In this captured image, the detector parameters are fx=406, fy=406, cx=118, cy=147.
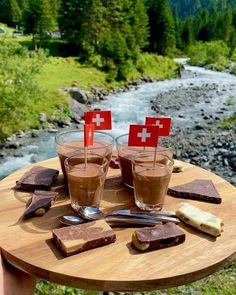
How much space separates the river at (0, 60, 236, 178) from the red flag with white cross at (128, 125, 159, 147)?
26.5 feet

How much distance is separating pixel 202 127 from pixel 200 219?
38.6 ft

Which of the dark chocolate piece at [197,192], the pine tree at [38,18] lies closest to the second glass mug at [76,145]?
the dark chocolate piece at [197,192]

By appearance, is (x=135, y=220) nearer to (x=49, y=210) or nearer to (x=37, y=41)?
(x=49, y=210)

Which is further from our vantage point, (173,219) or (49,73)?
(49,73)

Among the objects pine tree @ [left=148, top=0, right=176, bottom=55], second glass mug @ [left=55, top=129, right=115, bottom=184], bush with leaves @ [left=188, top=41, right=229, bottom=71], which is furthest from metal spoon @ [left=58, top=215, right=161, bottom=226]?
pine tree @ [left=148, top=0, right=176, bottom=55]

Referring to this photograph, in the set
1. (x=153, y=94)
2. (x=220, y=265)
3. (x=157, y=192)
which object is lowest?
(x=153, y=94)

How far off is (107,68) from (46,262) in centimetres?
2214

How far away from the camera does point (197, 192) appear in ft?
6.52

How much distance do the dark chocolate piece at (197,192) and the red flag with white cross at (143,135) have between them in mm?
310

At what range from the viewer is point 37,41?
3203cm

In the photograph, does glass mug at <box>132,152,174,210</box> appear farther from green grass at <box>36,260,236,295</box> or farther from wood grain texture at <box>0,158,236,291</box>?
green grass at <box>36,260,236,295</box>

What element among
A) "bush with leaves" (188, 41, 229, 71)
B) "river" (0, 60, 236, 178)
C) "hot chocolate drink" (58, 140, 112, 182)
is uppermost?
"hot chocolate drink" (58, 140, 112, 182)

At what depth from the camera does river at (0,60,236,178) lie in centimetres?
1071

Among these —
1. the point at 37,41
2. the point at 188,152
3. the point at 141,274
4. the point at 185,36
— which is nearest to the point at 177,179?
the point at 141,274
